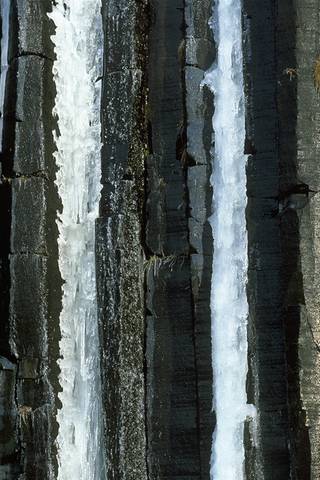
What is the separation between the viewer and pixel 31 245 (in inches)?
120

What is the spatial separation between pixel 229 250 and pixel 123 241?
542 mm

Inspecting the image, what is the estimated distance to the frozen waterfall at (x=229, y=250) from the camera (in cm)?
277

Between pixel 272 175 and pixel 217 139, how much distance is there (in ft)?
1.12

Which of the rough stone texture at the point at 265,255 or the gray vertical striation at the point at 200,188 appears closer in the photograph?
the rough stone texture at the point at 265,255

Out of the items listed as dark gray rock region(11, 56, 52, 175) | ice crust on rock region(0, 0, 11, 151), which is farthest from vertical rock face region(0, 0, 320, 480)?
ice crust on rock region(0, 0, 11, 151)

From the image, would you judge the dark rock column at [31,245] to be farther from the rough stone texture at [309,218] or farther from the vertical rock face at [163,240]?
the rough stone texture at [309,218]

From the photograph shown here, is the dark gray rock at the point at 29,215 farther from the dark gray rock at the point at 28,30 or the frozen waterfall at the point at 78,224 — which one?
the dark gray rock at the point at 28,30

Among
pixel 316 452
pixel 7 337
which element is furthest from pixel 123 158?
pixel 316 452

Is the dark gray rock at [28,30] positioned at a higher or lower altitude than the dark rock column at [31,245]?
higher

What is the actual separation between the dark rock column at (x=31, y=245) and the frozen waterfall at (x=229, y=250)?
84 cm

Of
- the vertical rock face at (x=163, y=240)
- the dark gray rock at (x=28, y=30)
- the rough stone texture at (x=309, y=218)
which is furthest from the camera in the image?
the dark gray rock at (x=28, y=30)

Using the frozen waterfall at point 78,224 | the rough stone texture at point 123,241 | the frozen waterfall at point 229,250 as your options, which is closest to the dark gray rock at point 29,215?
the frozen waterfall at point 78,224

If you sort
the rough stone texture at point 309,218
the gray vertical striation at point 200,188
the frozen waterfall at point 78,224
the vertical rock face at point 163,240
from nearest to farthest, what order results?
the rough stone texture at point 309,218, the vertical rock face at point 163,240, the gray vertical striation at point 200,188, the frozen waterfall at point 78,224

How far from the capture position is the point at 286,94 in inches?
107
